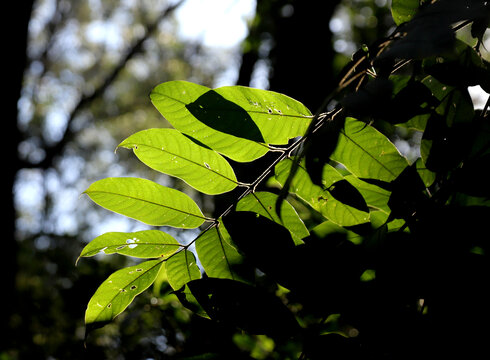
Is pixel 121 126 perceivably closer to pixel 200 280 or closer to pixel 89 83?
pixel 89 83

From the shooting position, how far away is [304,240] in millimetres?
698

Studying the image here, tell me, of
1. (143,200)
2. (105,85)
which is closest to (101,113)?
(105,85)

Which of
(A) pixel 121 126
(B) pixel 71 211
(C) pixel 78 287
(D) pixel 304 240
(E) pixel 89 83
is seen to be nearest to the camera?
(D) pixel 304 240

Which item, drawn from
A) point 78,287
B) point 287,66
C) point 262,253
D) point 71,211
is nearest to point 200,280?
point 262,253

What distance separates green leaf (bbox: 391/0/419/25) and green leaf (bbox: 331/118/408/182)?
20cm

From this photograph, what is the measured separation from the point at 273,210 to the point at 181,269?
0.20 m

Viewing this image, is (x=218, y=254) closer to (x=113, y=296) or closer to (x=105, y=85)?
(x=113, y=296)

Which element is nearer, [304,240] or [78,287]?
[304,240]

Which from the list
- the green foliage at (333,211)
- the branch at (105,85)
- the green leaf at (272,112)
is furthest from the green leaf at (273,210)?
the branch at (105,85)

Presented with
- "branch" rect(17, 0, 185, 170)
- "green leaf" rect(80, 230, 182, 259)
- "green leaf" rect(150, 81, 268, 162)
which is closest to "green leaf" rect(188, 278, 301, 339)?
"green leaf" rect(80, 230, 182, 259)

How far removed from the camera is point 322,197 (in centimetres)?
70

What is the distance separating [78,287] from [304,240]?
A: 5.63ft

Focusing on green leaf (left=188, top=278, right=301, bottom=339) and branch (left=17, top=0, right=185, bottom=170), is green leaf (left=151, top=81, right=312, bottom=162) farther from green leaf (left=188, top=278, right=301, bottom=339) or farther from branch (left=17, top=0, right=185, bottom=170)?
branch (left=17, top=0, right=185, bottom=170)

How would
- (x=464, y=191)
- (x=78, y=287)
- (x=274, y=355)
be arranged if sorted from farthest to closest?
(x=78, y=287) → (x=274, y=355) → (x=464, y=191)
